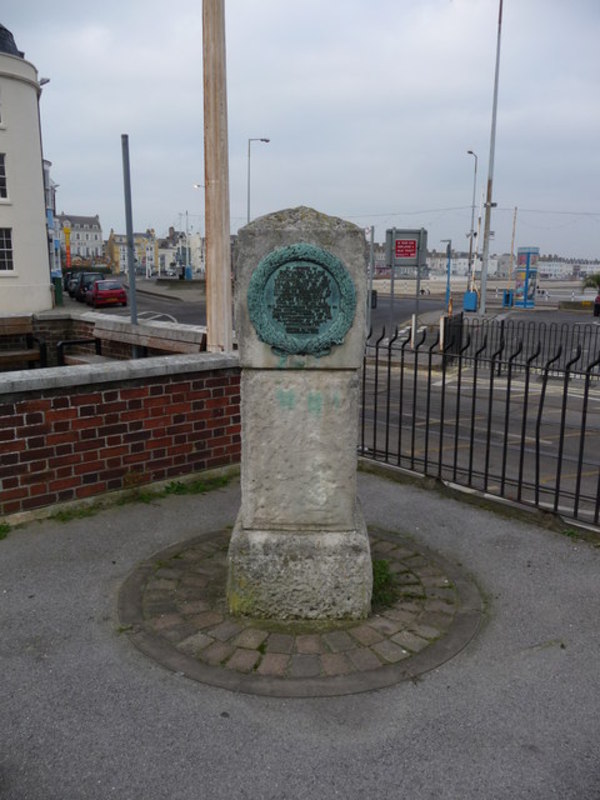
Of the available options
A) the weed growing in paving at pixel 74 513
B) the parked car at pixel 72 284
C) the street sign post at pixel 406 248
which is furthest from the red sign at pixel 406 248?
the parked car at pixel 72 284

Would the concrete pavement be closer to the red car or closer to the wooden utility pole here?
the wooden utility pole

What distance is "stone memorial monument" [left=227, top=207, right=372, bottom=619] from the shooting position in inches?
147

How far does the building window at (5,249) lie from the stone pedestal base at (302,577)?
23.5 m

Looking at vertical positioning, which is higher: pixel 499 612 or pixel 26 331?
pixel 26 331

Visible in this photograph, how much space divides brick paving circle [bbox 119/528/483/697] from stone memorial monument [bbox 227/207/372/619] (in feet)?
0.63

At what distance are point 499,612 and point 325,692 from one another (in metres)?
1.38

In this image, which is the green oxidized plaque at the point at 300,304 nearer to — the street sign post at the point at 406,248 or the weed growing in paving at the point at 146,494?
the weed growing in paving at the point at 146,494

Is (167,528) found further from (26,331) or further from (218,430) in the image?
(26,331)

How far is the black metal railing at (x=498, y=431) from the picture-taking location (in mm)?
5680

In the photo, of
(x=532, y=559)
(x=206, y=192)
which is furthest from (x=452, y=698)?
(x=206, y=192)

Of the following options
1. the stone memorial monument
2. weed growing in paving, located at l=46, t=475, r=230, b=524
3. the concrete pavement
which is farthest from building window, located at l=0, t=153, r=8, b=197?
the stone memorial monument

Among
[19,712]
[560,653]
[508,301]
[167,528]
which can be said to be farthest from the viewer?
[508,301]

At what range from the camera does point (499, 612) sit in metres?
4.05

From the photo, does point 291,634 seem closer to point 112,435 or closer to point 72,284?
point 112,435
